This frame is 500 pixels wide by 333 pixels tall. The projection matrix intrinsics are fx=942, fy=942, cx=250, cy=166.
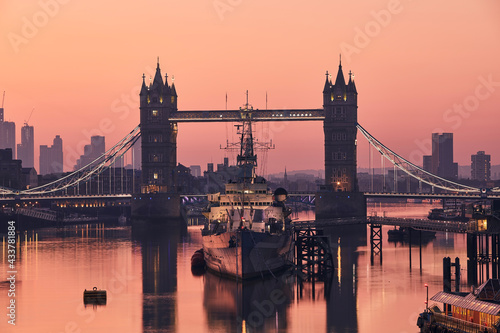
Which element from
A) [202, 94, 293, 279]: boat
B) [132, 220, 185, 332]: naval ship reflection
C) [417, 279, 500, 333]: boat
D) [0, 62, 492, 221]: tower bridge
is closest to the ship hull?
[202, 94, 293, 279]: boat

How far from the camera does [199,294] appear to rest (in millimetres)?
81875

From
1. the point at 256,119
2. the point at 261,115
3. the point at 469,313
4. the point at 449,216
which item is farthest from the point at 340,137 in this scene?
the point at 469,313

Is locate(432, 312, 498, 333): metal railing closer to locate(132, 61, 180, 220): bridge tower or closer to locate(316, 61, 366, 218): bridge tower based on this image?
locate(316, 61, 366, 218): bridge tower

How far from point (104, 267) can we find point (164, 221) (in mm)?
77003

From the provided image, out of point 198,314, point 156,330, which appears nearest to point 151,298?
point 198,314

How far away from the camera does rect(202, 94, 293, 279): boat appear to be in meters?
85.2

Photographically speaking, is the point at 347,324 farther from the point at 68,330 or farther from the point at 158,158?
the point at 158,158

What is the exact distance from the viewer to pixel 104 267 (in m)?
103

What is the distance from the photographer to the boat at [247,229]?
3354 inches

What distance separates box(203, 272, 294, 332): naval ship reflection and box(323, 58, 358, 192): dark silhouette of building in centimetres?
9231

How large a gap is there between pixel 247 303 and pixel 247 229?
10215mm

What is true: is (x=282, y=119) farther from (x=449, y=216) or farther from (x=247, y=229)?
(x=247, y=229)

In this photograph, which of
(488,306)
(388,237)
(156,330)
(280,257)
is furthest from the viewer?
(388,237)

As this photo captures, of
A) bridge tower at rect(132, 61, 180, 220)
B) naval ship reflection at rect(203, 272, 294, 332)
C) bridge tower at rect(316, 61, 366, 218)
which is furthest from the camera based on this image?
bridge tower at rect(132, 61, 180, 220)
